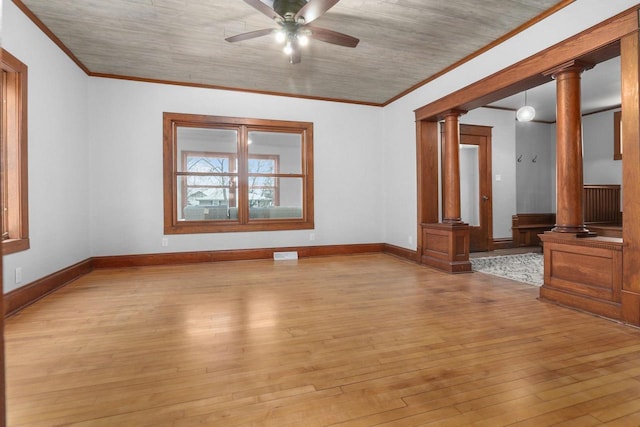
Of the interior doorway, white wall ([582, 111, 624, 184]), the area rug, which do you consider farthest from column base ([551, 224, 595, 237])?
white wall ([582, 111, 624, 184])

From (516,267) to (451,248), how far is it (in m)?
1.05

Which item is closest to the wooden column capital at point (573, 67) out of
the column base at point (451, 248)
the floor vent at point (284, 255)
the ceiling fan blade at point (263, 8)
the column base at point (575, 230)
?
the column base at point (575, 230)

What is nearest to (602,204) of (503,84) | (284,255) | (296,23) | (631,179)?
(503,84)

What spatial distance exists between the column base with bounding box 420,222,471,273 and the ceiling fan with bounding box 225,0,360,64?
102 inches

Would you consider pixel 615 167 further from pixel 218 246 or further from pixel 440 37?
pixel 218 246

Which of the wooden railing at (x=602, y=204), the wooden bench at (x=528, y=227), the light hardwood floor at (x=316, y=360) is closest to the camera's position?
the light hardwood floor at (x=316, y=360)

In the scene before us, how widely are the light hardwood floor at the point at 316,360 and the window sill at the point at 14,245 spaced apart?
1.78ft

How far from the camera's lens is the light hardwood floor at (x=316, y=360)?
4.96ft

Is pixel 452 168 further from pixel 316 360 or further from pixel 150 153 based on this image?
pixel 150 153

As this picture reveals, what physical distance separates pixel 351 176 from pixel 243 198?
1.88 metres

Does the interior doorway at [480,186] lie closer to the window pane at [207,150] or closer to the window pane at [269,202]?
the window pane at [269,202]

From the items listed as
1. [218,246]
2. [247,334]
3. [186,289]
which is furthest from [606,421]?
[218,246]

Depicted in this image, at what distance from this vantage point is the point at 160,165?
4793mm

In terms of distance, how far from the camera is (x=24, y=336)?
2.32 m
